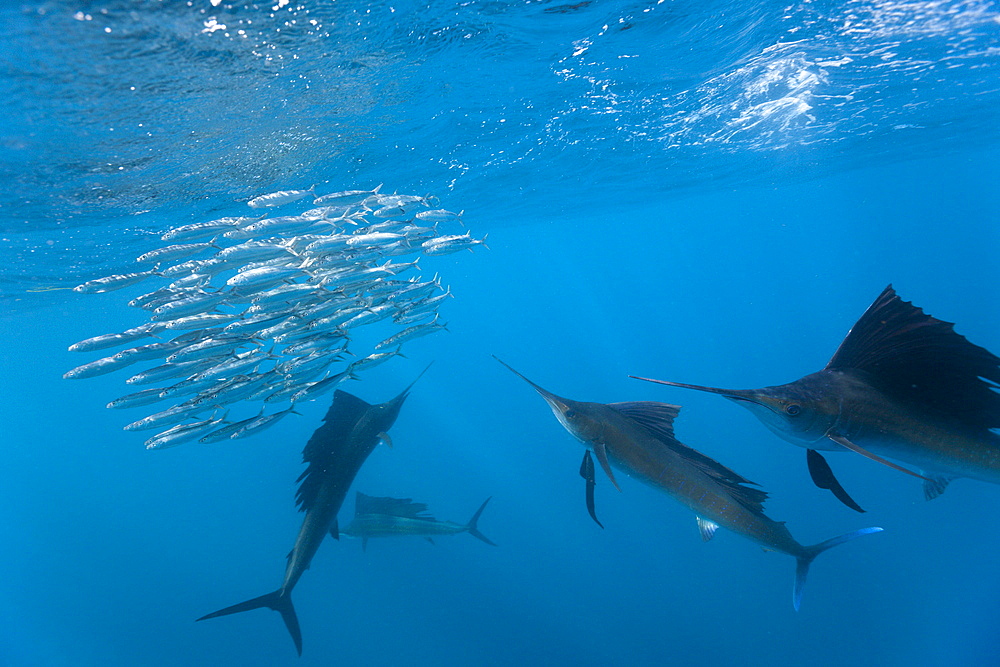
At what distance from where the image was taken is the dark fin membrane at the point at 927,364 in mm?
2037

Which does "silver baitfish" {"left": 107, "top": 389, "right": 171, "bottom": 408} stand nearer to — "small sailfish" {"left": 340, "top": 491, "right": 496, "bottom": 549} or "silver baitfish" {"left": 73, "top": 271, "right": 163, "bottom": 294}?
"silver baitfish" {"left": 73, "top": 271, "right": 163, "bottom": 294}

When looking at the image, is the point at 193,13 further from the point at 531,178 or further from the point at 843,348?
the point at 531,178

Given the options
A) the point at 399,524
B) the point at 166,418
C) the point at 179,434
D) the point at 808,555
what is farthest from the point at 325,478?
the point at 808,555

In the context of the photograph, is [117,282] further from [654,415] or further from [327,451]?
[654,415]

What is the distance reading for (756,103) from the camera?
1208 centimetres

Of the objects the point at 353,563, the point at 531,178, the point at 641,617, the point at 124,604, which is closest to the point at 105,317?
the point at 124,604

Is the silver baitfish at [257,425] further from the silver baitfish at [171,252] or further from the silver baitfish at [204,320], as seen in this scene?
the silver baitfish at [171,252]

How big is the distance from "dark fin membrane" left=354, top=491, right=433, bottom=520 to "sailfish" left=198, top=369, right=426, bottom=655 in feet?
10.7

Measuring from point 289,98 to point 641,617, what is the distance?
14.9m

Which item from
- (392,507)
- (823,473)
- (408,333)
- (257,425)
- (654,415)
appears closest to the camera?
(823,473)

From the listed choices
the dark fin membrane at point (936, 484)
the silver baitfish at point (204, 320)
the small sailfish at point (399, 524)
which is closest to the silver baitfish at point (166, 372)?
the silver baitfish at point (204, 320)

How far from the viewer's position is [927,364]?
2.11 metres

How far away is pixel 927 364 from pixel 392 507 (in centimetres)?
912

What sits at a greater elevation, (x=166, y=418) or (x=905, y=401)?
(x=905, y=401)
